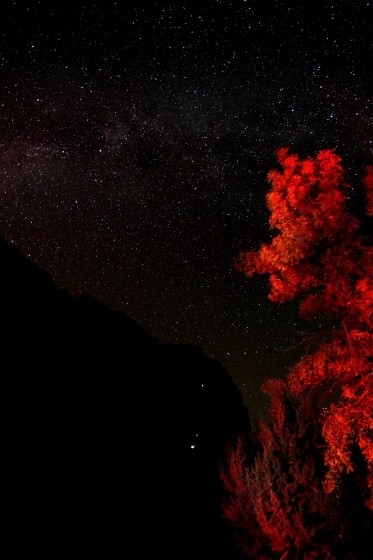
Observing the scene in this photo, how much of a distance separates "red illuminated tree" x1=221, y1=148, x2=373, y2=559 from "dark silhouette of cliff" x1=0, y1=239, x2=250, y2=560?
2.74 m

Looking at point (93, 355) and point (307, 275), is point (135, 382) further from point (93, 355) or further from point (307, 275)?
point (307, 275)

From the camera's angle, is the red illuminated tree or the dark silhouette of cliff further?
the dark silhouette of cliff

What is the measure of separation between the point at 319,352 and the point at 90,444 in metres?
13.4

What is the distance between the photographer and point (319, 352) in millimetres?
8070

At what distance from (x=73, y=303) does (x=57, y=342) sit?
8.34 meters

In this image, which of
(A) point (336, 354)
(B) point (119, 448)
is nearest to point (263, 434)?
(A) point (336, 354)

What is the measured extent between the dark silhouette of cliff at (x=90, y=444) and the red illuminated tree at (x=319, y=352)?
9.00 ft

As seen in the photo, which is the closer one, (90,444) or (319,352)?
(319,352)

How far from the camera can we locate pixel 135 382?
28078 mm

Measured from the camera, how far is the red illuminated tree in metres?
6.91

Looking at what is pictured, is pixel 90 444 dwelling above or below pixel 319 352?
below

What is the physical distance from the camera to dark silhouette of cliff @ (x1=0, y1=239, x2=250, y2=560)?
41.2ft

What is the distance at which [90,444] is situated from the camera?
17.5 metres

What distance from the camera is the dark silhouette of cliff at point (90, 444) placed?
12.5m
